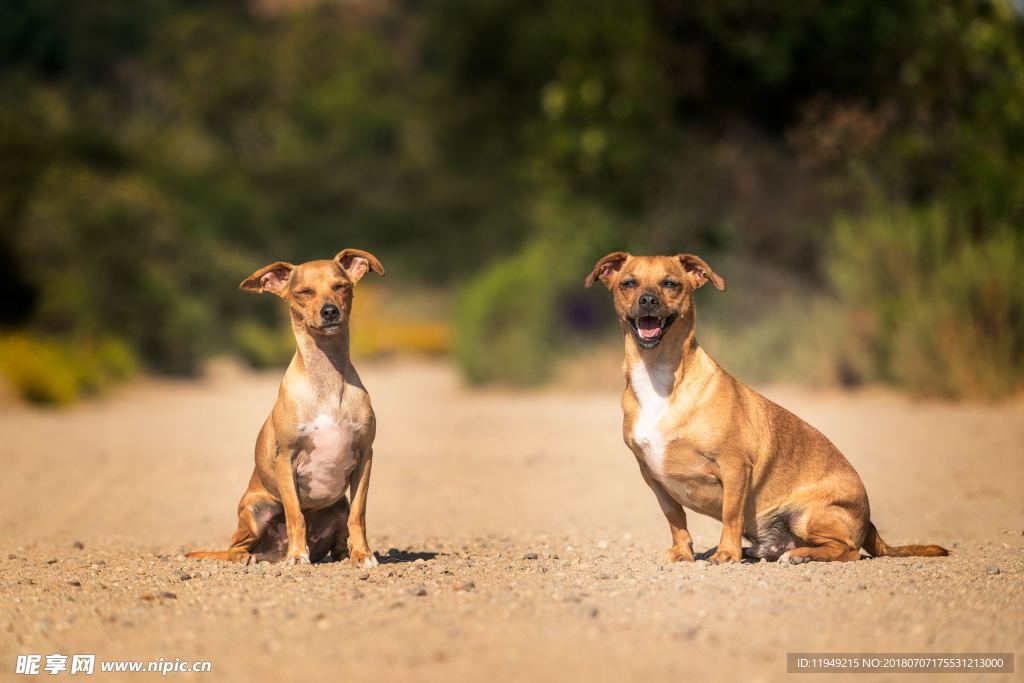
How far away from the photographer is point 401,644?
15.1 ft

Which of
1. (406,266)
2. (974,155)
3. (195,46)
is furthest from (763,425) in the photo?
(195,46)

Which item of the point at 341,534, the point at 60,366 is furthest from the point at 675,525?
the point at 60,366

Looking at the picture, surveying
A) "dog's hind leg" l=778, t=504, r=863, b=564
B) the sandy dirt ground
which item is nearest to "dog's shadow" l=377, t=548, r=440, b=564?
the sandy dirt ground

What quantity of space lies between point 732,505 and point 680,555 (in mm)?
420

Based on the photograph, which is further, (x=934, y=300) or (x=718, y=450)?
(x=934, y=300)

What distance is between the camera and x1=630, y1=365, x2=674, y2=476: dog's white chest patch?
6.30 metres

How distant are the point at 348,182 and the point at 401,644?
5421 cm

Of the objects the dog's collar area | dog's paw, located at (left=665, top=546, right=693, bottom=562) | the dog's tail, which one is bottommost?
dog's paw, located at (left=665, top=546, right=693, bottom=562)

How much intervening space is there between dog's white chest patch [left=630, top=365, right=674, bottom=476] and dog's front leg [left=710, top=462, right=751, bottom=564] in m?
0.31

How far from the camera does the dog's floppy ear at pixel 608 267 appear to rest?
22.1ft

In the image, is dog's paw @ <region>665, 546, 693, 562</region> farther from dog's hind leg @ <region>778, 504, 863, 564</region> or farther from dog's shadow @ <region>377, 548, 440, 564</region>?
dog's shadow @ <region>377, 548, 440, 564</region>

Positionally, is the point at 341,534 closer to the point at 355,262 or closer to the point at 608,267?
the point at 355,262

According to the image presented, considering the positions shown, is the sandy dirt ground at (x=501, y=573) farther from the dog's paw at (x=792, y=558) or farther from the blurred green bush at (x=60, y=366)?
the blurred green bush at (x=60, y=366)

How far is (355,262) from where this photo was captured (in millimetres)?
Result: 7285
